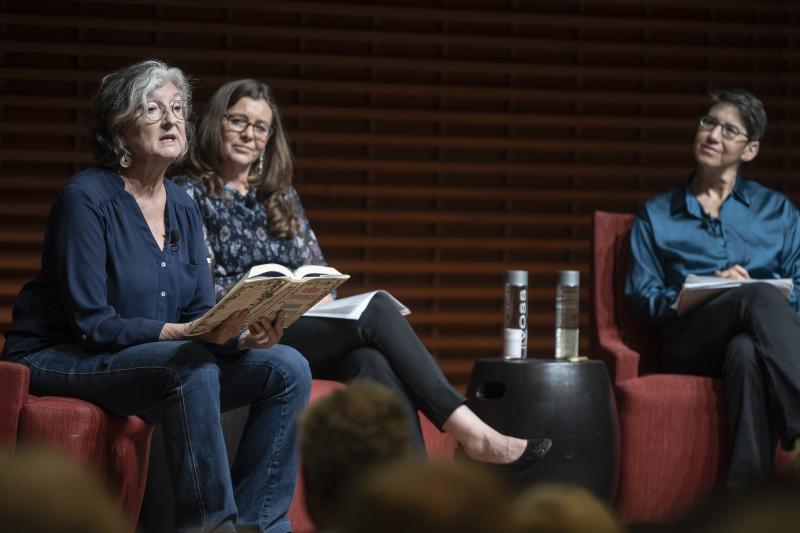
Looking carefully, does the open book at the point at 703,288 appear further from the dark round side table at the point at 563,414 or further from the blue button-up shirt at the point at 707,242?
the dark round side table at the point at 563,414

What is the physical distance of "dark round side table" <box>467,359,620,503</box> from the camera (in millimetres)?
3473

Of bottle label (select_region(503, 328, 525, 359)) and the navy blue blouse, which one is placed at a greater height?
the navy blue blouse

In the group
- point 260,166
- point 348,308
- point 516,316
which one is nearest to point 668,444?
point 516,316

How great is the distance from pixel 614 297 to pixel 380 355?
4.14 ft

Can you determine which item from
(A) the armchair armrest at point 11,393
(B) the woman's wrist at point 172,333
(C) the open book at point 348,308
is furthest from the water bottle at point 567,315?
(A) the armchair armrest at point 11,393

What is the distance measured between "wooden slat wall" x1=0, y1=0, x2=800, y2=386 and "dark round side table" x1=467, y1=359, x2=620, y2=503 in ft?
8.63

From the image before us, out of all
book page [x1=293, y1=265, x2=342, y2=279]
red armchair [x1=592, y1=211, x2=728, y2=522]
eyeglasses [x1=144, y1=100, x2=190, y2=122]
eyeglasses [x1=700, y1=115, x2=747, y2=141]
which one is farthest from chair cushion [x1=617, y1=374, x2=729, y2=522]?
eyeglasses [x1=144, y1=100, x2=190, y2=122]

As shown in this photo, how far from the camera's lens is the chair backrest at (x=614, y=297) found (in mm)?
4137

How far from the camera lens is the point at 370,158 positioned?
6.10 metres

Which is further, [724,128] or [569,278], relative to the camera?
[724,128]

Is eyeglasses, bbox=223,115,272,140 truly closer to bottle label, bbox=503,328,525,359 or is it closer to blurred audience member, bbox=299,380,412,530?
bottle label, bbox=503,328,525,359

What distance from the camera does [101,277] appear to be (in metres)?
2.71

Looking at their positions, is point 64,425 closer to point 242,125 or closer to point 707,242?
point 242,125

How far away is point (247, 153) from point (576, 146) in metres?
3.01
